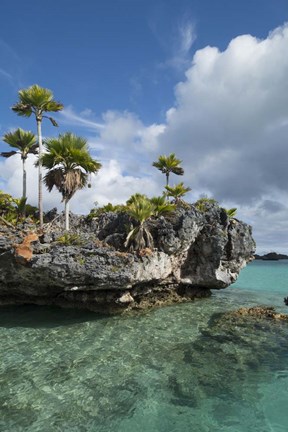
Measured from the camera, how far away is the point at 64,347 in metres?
11.5

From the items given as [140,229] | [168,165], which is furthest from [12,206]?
[168,165]

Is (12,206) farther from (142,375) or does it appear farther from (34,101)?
(142,375)

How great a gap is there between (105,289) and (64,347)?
16.4 feet

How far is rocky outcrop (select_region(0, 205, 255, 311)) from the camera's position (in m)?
14.9

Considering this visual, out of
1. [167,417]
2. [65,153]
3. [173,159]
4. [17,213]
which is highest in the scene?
[173,159]

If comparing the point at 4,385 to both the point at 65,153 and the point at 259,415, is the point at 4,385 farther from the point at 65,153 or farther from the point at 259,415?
the point at 65,153

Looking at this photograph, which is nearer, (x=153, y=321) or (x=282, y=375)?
(x=282, y=375)

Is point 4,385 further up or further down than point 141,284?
further down

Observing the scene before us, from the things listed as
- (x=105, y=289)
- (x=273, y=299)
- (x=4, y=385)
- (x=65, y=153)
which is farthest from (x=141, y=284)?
(x=273, y=299)

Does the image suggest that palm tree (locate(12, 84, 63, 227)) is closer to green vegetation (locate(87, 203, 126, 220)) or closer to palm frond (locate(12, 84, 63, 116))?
palm frond (locate(12, 84, 63, 116))

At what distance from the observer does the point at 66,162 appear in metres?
17.6

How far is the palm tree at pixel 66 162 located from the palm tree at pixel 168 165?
12.1 metres

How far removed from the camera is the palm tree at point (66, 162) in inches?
688

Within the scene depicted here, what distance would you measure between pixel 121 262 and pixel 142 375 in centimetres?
676
